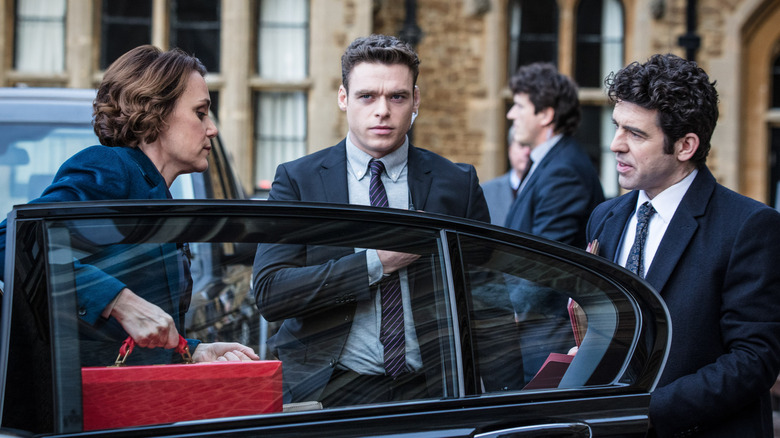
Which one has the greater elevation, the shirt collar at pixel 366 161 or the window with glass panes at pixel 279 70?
the window with glass panes at pixel 279 70

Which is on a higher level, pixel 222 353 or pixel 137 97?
pixel 137 97

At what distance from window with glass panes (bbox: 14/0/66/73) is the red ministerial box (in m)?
9.68

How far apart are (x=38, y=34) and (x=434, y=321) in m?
9.89

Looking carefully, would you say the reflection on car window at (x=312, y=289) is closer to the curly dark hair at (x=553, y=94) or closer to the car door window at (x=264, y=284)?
the car door window at (x=264, y=284)

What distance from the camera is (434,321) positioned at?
1.98 meters

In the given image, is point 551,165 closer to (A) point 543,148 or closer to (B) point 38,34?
(A) point 543,148

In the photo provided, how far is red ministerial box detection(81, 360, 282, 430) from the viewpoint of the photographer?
1.75 m

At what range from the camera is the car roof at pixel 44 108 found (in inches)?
175

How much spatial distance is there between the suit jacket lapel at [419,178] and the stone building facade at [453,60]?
302 inches

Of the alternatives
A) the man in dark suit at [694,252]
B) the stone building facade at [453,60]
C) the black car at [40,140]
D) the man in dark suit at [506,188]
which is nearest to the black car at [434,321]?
the man in dark suit at [694,252]

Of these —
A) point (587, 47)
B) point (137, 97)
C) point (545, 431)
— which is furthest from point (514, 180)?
point (587, 47)

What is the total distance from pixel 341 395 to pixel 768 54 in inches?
413

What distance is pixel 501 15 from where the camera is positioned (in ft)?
35.7

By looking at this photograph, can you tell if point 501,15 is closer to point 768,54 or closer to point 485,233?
point 768,54
